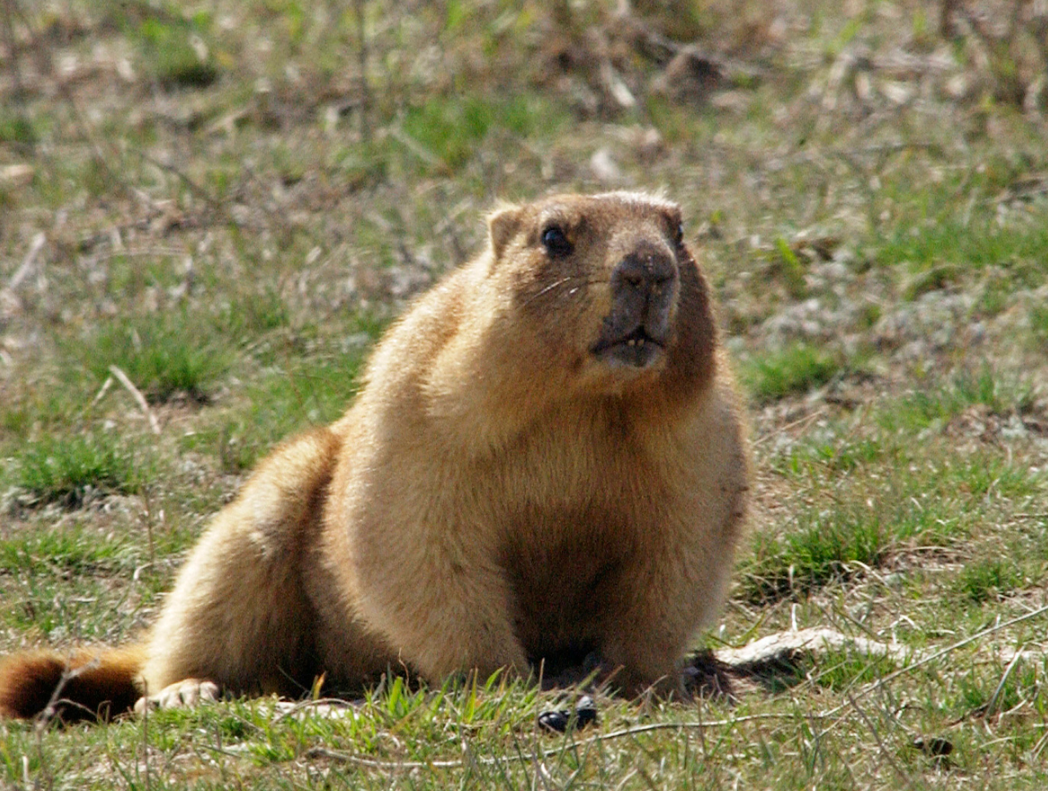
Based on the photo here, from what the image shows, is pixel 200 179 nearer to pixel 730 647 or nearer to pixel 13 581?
pixel 13 581

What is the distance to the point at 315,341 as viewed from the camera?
8633 millimetres

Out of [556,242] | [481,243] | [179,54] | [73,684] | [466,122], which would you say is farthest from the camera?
[179,54]

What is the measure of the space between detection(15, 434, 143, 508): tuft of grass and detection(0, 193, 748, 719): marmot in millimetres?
1872

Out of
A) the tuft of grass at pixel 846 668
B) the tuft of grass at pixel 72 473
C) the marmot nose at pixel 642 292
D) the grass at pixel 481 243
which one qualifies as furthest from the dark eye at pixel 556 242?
the tuft of grass at pixel 72 473

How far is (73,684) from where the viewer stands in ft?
19.1

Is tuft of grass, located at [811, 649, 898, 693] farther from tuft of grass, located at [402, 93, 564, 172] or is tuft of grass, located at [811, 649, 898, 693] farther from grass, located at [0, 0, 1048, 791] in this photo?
tuft of grass, located at [402, 93, 564, 172]

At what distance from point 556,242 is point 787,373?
10.9 ft

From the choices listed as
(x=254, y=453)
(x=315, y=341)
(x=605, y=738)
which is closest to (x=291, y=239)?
(x=315, y=341)

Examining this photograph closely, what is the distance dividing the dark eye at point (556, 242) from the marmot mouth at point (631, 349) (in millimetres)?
405

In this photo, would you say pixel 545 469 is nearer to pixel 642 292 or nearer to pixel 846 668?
pixel 642 292

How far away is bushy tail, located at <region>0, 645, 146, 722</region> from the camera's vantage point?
5.61 m

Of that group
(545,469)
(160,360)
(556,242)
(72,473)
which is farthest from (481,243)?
(545,469)

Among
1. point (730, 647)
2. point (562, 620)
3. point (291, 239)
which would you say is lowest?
point (730, 647)

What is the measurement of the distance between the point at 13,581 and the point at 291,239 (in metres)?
3.49
